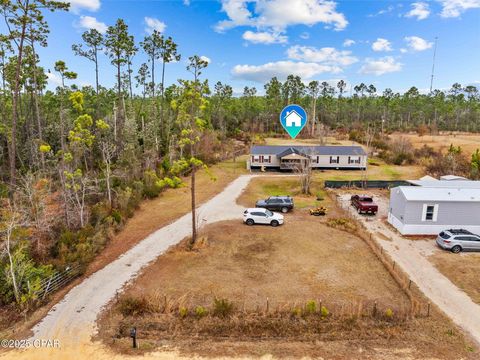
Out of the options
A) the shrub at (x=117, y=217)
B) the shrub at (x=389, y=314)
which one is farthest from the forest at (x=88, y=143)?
the shrub at (x=389, y=314)

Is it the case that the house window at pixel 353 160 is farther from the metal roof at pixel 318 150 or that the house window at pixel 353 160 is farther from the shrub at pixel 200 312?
the shrub at pixel 200 312

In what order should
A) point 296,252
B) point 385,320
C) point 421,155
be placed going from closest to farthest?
point 385,320, point 296,252, point 421,155

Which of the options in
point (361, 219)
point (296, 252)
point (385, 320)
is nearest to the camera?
point (385, 320)

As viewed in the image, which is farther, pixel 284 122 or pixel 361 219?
pixel 361 219

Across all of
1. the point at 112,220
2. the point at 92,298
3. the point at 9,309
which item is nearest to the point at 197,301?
the point at 92,298

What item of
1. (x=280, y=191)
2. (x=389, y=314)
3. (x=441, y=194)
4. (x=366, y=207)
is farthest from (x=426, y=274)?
(x=280, y=191)

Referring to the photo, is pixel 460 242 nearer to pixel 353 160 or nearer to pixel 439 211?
pixel 439 211

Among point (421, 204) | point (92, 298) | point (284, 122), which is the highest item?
point (284, 122)

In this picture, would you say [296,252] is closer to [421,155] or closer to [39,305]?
[39,305]
